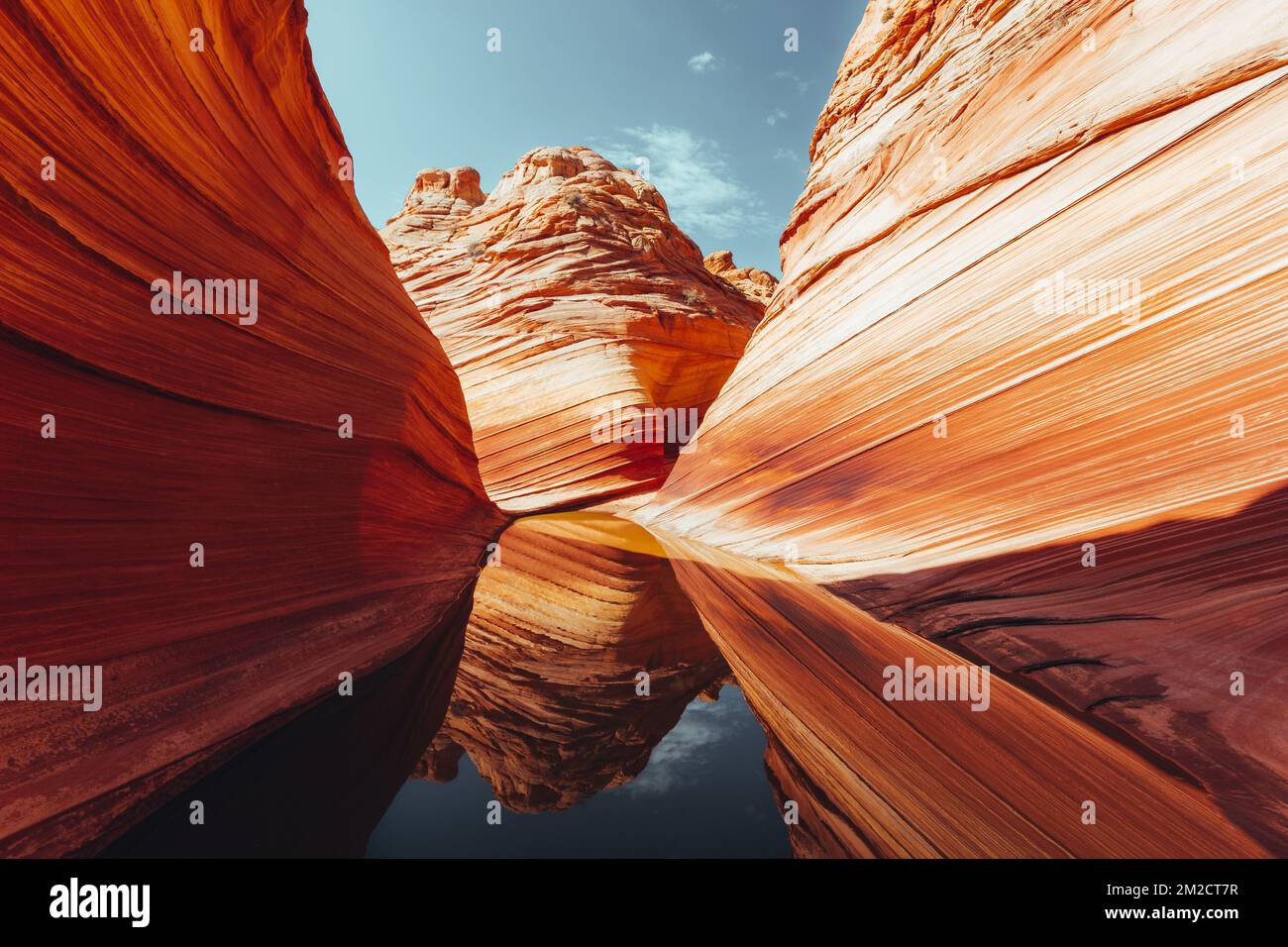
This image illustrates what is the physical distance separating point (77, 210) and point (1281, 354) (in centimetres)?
533

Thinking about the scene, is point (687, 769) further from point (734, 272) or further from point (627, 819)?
point (734, 272)

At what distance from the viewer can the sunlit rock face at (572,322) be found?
10.2 m

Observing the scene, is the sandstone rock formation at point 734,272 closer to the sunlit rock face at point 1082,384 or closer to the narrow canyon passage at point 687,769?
the sunlit rock face at point 1082,384

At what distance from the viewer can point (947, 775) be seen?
1.76 m

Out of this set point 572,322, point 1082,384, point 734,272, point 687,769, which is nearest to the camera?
point 687,769

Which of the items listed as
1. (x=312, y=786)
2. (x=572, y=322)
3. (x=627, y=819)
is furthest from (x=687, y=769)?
(x=572, y=322)

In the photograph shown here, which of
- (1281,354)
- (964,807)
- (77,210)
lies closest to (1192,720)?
(964,807)

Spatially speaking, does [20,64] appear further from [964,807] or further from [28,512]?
[964,807]

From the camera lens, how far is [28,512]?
1.83 m

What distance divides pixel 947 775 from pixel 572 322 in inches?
406

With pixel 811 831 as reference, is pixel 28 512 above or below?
above

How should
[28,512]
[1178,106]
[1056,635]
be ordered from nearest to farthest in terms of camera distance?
[28,512] < [1056,635] < [1178,106]

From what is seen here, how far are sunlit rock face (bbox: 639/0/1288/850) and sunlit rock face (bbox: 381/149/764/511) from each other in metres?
4.66

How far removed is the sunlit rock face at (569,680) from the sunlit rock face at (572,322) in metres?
5.06
